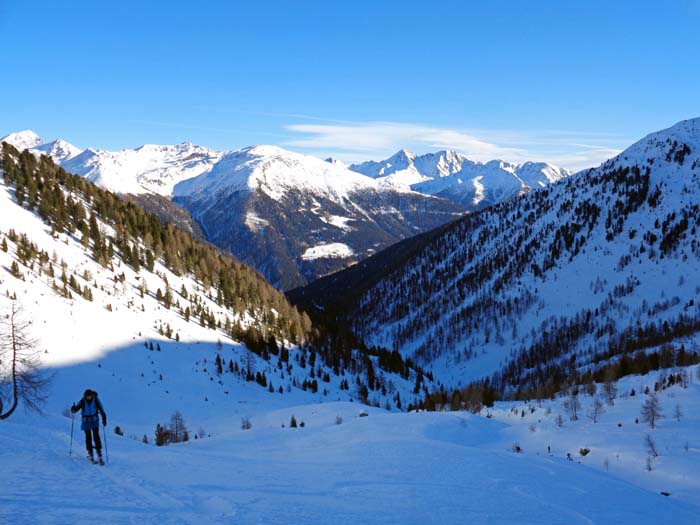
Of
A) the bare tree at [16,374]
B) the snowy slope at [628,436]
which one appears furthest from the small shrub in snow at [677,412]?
the bare tree at [16,374]

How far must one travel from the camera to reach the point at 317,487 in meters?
11.8

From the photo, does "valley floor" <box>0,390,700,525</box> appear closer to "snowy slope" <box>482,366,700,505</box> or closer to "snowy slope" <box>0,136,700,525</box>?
"snowy slope" <box>0,136,700,525</box>

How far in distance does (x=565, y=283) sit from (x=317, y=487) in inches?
5523

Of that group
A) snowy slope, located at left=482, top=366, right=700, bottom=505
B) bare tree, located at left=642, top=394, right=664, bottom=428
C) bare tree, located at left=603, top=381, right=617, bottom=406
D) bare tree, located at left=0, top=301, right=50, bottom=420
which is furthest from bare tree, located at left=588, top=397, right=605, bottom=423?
bare tree, located at left=0, top=301, right=50, bottom=420

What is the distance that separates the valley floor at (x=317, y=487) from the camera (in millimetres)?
9102

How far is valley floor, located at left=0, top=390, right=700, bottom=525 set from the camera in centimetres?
910

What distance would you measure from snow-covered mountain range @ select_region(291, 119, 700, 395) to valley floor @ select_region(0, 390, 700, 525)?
72.5 metres

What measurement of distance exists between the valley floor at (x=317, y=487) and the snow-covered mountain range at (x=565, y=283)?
72465 mm

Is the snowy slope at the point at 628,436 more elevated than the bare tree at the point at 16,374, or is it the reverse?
the bare tree at the point at 16,374

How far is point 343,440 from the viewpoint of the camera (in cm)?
2036

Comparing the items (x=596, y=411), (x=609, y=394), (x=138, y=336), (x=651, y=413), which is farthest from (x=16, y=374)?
(x=609, y=394)

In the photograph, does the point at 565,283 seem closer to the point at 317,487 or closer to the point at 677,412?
the point at 677,412

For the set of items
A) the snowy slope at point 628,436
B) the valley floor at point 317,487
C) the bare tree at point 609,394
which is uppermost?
the valley floor at point 317,487

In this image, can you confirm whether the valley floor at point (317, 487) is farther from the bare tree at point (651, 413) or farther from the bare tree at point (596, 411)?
the bare tree at point (596, 411)
